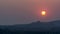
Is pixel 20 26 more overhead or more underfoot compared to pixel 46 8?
more underfoot

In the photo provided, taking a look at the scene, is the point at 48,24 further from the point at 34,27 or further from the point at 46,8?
the point at 46,8

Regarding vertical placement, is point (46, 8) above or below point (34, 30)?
above

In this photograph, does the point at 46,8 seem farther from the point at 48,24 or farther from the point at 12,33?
the point at 12,33

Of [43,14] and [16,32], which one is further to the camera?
[43,14]

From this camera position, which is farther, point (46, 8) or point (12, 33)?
point (46, 8)

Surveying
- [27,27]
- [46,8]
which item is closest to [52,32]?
[27,27]

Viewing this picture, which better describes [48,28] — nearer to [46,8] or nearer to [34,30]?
[34,30]

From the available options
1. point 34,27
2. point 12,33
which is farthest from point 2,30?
point 34,27
